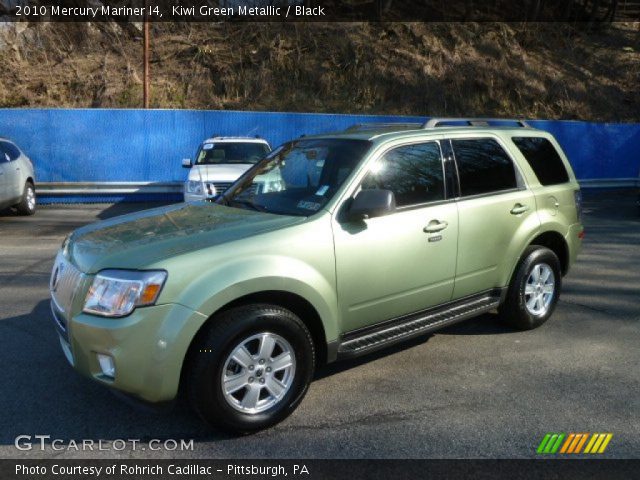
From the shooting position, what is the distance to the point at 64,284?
3.53 m

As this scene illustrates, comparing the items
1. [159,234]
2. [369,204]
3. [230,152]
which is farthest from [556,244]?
[230,152]

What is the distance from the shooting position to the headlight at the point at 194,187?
996 centimetres

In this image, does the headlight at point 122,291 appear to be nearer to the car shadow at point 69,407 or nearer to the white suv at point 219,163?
the car shadow at point 69,407

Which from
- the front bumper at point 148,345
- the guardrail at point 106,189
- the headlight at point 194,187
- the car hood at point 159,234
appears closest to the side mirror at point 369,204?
the car hood at point 159,234

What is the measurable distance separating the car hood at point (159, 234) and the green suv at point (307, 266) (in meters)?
0.02

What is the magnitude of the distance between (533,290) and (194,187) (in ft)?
21.5

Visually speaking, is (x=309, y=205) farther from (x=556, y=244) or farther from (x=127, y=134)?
(x=127, y=134)

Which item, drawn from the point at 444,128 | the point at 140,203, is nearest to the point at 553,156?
the point at 444,128

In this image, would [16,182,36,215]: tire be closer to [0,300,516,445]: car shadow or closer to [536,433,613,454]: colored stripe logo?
[0,300,516,445]: car shadow

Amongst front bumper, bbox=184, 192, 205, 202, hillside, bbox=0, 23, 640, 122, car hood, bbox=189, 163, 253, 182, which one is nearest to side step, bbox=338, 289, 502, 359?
car hood, bbox=189, 163, 253, 182

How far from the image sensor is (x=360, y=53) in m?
25.3

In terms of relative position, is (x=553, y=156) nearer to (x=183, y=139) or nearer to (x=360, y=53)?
(x=183, y=139)

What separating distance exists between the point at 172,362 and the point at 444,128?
2937 mm

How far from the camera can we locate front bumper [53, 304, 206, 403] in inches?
121
